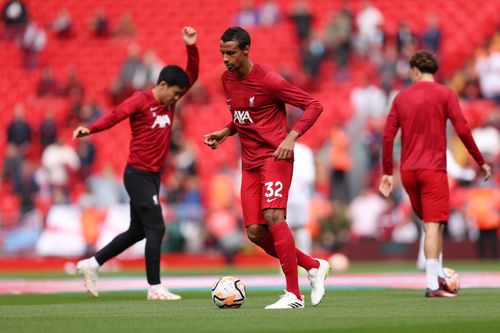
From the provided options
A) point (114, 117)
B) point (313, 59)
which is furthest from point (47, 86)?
point (114, 117)

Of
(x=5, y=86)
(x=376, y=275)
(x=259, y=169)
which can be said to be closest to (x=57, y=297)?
(x=259, y=169)

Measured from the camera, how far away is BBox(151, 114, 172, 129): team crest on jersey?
13336 millimetres

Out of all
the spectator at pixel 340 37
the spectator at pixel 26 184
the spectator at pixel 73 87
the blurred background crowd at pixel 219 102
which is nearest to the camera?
the blurred background crowd at pixel 219 102

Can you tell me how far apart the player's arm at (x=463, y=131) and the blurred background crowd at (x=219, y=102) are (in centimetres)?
616

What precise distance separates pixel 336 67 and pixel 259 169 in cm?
1952

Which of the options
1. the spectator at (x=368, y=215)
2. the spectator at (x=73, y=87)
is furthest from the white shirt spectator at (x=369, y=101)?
the spectator at (x=73, y=87)

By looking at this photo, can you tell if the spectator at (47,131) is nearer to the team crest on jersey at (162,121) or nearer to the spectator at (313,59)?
the spectator at (313,59)

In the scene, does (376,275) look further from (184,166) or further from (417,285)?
(184,166)

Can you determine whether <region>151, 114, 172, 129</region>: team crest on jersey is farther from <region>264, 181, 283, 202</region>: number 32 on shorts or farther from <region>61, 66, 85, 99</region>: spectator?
<region>61, 66, 85, 99</region>: spectator

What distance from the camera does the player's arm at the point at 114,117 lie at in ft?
41.6

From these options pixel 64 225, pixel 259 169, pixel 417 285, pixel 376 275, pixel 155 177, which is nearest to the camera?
pixel 259 169

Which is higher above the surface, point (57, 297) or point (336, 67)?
point (336, 67)

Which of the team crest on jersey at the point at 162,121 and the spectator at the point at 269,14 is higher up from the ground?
the spectator at the point at 269,14

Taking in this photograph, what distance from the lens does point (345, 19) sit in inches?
1179
